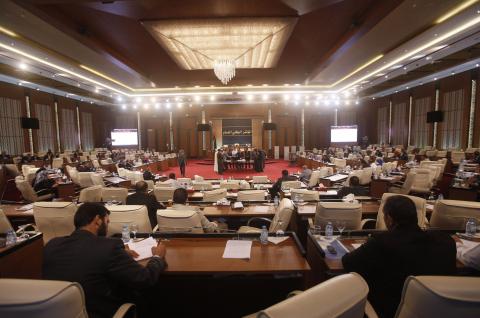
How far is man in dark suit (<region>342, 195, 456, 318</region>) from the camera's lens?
1.69 m

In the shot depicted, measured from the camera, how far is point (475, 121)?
40.4 feet

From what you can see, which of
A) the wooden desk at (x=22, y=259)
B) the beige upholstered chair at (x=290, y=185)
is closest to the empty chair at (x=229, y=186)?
the beige upholstered chair at (x=290, y=185)

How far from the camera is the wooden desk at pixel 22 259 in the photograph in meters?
2.32

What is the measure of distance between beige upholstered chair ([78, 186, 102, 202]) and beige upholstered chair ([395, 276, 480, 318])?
506 centimetres

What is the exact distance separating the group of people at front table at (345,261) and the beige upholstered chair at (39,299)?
49cm

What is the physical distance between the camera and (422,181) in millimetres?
6973

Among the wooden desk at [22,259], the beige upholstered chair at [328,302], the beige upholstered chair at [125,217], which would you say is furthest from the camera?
the beige upholstered chair at [125,217]

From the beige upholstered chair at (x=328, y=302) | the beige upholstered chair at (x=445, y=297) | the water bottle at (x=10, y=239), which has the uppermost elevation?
the beige upholstered chair at (x=328, y=302)

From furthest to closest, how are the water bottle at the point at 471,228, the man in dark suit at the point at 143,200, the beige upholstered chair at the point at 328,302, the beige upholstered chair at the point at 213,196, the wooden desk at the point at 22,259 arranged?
the beige upholstered chair at the point at 213,196, the man in dark suit at the point at 143,200, the water bottle at the point at 471,228, the wooden desk at the point at 22,259, the beige upholstered chair at the point at 328,302

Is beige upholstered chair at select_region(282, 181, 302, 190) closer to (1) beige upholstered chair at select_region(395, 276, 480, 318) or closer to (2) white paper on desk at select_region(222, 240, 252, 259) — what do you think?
(2) white paper on desk at select_region(222, 240, 252, 259)

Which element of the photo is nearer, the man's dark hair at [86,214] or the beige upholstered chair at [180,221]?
the man's dark hair at [86,214]

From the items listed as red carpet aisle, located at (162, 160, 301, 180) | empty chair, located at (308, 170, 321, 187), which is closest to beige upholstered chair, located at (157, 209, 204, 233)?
empty chair, located at (308, 170, 321, 187)

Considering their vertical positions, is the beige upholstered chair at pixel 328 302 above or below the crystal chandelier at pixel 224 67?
below

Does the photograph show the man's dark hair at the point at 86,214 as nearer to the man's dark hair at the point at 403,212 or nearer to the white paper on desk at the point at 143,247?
the white paper on desk at the point at 143,247
